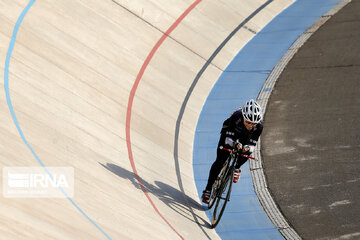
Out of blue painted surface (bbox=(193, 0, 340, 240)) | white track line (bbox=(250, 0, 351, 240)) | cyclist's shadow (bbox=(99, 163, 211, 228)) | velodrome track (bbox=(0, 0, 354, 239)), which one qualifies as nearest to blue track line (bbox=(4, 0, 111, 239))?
velodrome track (bbox=(0, 0, 354, 239))

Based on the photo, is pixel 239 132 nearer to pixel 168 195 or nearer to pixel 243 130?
pixel 243 130

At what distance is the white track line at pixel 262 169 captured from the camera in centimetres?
795

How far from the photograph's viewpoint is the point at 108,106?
9117 mm

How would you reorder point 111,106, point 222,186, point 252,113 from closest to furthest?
point 252,113 → point 222,186 → point 111,106

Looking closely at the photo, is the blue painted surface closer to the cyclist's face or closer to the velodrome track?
the velodrome track

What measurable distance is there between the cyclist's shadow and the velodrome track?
0.02 m

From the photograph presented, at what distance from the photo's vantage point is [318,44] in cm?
1205

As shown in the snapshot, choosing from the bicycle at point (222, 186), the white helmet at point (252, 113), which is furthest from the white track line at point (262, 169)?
the white helmet at point (252, 113)

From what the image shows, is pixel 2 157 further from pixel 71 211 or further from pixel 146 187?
pixel 146 187

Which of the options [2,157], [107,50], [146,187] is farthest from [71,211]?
[107,50]

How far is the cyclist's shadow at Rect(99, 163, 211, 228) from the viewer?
7816 mm

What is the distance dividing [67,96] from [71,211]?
2.65m

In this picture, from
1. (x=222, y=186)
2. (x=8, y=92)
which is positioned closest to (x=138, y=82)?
(x=8, y=92)

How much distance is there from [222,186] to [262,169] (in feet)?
5.50
